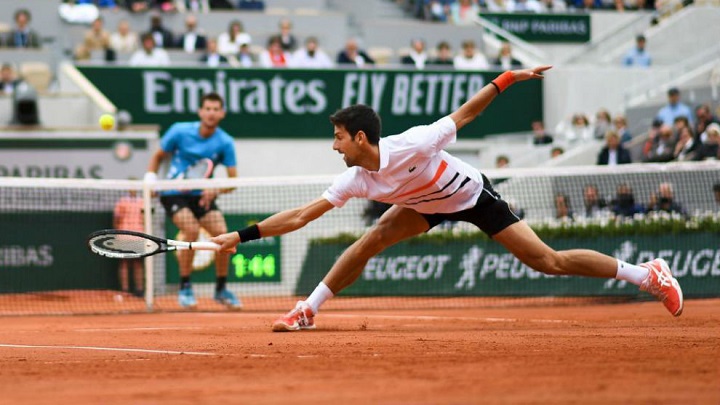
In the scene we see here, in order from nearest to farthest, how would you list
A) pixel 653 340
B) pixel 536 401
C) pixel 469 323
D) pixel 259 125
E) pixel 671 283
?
1. pixel 536 401
2. pixel 653 340
3. pixel 671 283
4. pixel 469 323
5. pixel 259 125

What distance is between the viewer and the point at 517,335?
29.6 feet

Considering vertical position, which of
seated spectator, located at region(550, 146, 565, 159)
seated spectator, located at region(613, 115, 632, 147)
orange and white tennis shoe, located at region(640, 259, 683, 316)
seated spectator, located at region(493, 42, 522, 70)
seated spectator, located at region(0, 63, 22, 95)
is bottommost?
orange and white tennis shoe, located at region(640, 259, 683, 316)

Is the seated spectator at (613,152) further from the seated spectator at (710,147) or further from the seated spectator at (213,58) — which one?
the seated spectator at (213,58)

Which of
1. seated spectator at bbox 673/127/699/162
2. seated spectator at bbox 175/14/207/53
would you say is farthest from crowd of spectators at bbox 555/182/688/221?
seated spectator at bbox 175/14/207/53

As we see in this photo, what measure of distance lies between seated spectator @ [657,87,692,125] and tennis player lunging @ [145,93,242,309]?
35.7 ft

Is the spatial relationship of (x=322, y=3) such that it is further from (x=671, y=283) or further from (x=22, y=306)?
(x=671, y=283)

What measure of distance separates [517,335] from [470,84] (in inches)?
575

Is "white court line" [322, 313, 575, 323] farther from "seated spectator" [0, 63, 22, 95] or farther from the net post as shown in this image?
"seated spectator" [0, 63, 22, 95]

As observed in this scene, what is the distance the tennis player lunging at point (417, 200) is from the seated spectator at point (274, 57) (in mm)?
13386

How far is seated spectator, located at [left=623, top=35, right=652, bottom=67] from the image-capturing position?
1011 inches

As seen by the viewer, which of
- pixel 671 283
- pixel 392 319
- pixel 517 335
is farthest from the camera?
pixel 392 319

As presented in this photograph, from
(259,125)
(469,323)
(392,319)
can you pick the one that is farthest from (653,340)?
(259,125)

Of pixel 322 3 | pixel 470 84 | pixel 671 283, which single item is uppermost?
pixel 322 3

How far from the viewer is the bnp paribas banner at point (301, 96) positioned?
2175 cm
